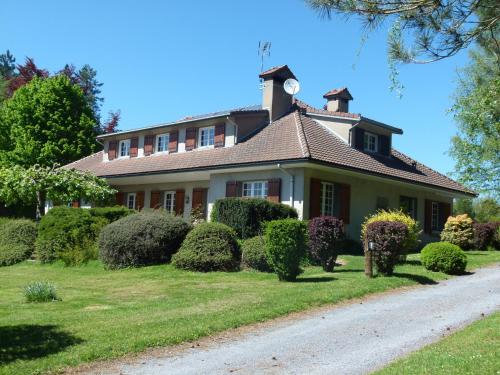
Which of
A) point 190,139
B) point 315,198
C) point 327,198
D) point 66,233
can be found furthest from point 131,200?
point 315,198

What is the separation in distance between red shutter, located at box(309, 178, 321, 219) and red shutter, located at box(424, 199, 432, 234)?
26.7ft

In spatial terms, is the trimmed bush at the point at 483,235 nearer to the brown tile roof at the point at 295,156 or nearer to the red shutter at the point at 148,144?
the brown tile roof at the point at 295,156

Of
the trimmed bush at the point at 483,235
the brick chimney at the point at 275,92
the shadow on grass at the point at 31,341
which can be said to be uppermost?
the brick chimney at the point at 275,92

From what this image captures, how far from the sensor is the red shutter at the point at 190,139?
86.1 feet

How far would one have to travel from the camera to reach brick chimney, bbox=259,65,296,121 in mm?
25375

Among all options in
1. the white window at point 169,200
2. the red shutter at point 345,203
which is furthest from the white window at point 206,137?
the red shutter at point 345,203

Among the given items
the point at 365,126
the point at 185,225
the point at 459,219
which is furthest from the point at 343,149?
the point at 185,225

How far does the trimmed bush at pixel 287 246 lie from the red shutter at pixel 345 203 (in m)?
8.40

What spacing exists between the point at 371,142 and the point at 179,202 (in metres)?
→ 9.62

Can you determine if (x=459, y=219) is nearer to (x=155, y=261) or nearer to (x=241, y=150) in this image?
(x=241, y=150)

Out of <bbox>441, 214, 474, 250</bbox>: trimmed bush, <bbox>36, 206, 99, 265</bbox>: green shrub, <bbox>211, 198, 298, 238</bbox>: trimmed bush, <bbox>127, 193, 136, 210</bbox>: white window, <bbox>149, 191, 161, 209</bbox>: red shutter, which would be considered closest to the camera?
<bbox>211, 198, 298, 238</bbox>: trimmed bush

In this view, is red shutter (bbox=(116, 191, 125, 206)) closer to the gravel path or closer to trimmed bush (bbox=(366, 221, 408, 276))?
trimmed bush (bbox=(366, 221, 408, 276))

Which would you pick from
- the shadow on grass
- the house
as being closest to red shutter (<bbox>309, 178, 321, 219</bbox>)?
the house

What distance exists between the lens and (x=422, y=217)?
2653cm
